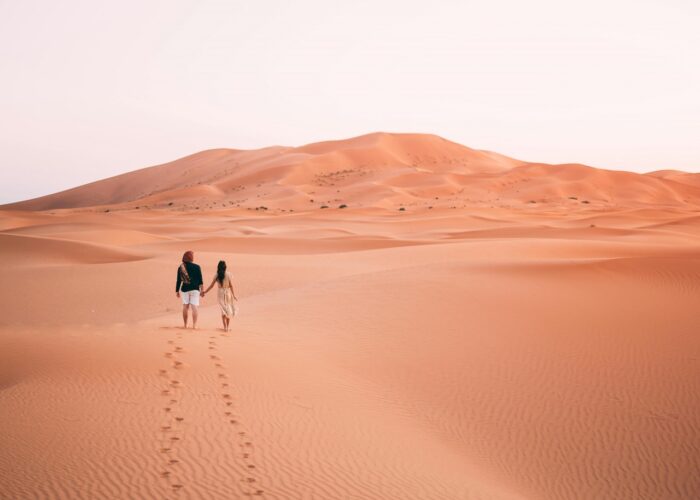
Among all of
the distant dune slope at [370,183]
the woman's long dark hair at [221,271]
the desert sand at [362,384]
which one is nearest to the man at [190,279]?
the woman's long dark hair at [221,271]

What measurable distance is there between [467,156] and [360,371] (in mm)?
102154

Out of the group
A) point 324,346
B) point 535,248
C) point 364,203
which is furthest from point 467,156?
point 324,346

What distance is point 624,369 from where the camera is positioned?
9.00 meters

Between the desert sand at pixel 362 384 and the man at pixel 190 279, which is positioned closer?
the desert sand at pixel 362 384

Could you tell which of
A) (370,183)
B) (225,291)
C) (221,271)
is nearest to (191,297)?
(225,291)

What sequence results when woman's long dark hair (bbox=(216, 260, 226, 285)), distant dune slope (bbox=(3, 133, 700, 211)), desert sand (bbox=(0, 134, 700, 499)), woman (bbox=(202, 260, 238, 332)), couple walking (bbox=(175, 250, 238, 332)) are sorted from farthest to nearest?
distant dune slope (bbox=(3, 133, 700, 211)), couple walking (bbox=(175, 250, 238, 332)), woman (bbox=(202, 260, 238, 332)), woman's long dark hair (bbox=(216, 260, 226, 285)), desert sand (bbox=(0, 134, 700, 499))

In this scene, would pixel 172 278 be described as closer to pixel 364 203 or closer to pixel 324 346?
pixel 324 346

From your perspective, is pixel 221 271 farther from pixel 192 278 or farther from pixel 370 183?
pixel 370 183

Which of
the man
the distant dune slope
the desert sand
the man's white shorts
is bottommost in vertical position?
the desert sand

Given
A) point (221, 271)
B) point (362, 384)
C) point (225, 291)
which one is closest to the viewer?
point (362, 384)

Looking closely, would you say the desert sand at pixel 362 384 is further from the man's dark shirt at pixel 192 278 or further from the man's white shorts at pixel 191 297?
the man's dark shirt at pixel 192 278

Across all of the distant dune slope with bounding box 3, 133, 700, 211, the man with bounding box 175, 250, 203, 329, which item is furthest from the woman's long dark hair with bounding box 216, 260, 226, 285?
the distant dune slope with bounding box 3, 133, 700, 211

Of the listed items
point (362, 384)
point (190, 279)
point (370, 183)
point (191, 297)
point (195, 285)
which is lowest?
point (362, 384)

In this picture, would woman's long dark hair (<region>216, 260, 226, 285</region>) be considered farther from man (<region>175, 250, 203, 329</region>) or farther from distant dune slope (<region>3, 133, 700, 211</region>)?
distant dune slope (<region>3, 133, 700, 211</region>)
